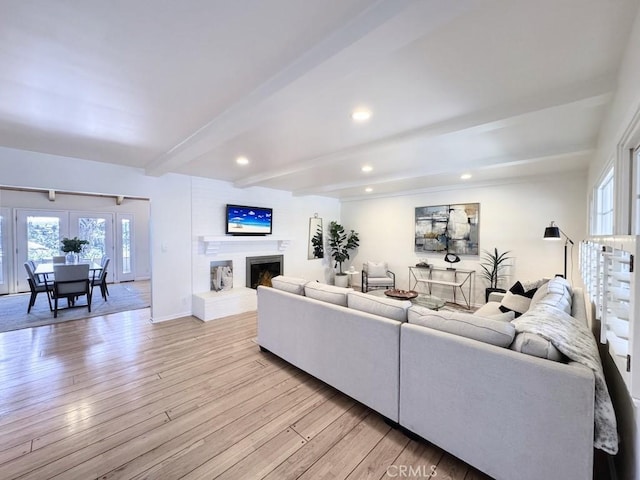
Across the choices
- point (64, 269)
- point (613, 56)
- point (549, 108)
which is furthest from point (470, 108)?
point (64, 269)

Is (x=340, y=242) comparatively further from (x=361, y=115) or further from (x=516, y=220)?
(x=361, y=115)

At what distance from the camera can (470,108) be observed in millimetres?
2102

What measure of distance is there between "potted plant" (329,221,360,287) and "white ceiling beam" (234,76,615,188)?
3979 millimetres

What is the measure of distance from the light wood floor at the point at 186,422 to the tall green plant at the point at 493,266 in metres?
3.90

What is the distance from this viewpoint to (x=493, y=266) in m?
4.92

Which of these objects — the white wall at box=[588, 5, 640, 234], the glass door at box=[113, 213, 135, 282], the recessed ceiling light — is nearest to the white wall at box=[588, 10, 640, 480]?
the white wall at box=[588, 5, 640, 234]

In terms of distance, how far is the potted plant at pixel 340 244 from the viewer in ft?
22.7

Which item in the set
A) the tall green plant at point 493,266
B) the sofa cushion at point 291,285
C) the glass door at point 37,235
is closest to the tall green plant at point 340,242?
the tall green plant at point 493,266

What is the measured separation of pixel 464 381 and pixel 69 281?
5.88 meters

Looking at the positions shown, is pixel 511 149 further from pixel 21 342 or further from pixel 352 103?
pixel 21 342

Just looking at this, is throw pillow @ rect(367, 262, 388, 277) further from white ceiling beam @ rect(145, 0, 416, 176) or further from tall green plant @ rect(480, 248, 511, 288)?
white ceiling beam @ rect(145, 0, 416, 176)

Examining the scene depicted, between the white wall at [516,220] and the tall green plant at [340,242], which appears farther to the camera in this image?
the tall green plant at [340,242]

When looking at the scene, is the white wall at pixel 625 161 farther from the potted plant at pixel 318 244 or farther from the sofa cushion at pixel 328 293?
the potted plant at pixel 318 244

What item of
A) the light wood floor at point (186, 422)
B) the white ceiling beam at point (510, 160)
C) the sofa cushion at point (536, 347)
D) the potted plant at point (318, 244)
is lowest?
the light wood floor at point (186, 422)
